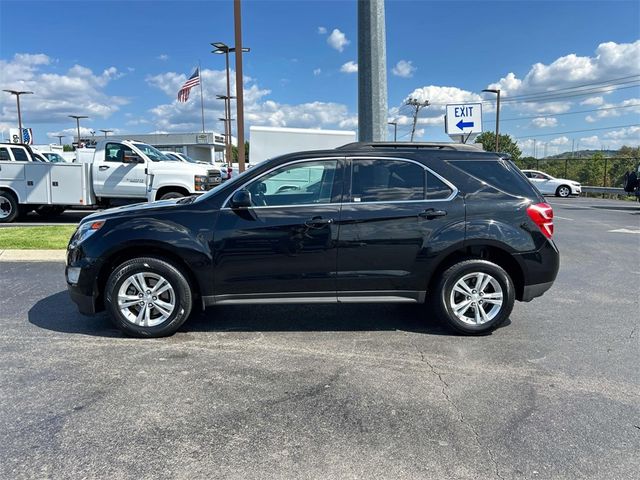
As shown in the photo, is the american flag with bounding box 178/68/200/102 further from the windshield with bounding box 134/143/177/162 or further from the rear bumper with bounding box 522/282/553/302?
the rear bumper with bounding box 522/282/553/302

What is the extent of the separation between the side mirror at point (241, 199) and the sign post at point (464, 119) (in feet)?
33.9

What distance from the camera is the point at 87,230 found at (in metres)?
4.73

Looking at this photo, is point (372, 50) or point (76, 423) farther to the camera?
point (372, 50)

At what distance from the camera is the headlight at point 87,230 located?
4.68 meters

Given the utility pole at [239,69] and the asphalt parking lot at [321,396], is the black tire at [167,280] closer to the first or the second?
the asphalt parking lot at [321,396]

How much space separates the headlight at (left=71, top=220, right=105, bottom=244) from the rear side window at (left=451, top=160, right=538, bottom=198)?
11.3 feet

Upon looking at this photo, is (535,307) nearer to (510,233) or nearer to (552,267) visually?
(552,267)

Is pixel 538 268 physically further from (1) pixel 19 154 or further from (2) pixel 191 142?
(2) pixel 191 142

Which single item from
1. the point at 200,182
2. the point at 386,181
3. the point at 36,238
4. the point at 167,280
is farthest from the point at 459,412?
the point at 200,182

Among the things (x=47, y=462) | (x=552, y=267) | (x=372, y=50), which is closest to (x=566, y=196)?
(x=372, y=50)

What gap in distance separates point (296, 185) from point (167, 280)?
1.51 meters

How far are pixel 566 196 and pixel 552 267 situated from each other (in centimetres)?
2864

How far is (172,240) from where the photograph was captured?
459cm

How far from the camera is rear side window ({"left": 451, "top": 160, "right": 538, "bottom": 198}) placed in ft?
15.9
